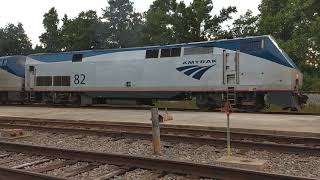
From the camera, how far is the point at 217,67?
19312mm

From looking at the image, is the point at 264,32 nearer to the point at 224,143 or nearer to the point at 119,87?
the point at 119,87

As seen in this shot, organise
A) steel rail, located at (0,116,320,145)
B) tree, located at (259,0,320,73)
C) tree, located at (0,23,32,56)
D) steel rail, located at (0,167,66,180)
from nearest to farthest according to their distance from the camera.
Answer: steel rail, located at (0,167,66,180) < steel rail, located at (0,116,320,145) < tree, located at (259,0,320,73) < tree, located at (0,23,32,56)

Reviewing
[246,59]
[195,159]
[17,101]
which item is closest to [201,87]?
[246,59]

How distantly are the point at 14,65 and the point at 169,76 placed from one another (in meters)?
11.4

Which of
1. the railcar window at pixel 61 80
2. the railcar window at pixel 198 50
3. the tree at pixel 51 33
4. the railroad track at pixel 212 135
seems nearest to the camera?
the railroad track at pixel 212 135

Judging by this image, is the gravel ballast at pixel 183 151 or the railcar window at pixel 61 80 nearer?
the gravel ballast at pixel 183 151

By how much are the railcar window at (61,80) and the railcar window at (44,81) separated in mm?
367

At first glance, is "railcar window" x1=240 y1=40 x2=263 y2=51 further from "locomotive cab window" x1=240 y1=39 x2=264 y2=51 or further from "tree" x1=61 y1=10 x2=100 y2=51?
"tree" x1=61 y1=10 x2=100 y2=51

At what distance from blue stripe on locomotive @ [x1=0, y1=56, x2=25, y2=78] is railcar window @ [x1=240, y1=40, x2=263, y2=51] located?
14.0 meters

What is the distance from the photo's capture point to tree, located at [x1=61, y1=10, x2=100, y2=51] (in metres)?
49.5

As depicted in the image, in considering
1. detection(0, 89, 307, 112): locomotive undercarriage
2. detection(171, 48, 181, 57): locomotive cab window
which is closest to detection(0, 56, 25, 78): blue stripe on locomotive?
detection(0, 89, 307, 112): locomotive undercarriage

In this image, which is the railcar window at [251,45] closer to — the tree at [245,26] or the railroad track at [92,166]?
the railroad track at [92,166]

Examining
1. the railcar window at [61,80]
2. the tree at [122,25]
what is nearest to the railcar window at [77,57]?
the railcar window at [61,80]

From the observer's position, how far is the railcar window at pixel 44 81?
25297 mm
